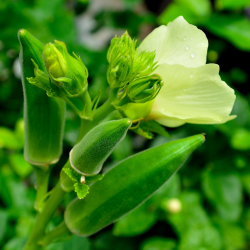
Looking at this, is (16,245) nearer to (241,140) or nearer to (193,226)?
(193,226)

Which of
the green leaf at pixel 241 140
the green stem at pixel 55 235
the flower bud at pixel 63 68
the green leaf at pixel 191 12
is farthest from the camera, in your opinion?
the green leaf at pixel 191 12

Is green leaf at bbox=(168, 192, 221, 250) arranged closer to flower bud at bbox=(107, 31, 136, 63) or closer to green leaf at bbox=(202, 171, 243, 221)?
green leaf at bbox=(202, 171, 243, 221)

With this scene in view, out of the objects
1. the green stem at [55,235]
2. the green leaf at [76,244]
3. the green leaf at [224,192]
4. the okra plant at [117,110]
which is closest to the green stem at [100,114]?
the okra plant at [117,110]

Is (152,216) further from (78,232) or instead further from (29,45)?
(29,45)

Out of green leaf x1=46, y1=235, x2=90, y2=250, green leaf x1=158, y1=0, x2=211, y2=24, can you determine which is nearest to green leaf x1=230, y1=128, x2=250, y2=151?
green leaf x1=158, y1=0, x2=211, y2=24

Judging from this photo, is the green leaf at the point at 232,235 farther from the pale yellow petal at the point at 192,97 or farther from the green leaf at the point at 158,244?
the pale yellow petal at the point at 192,97
